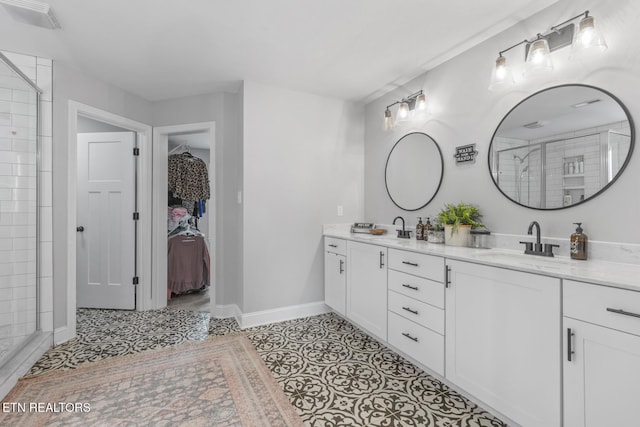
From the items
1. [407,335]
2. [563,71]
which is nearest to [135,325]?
[407,335]

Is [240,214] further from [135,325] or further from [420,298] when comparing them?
[420,298]

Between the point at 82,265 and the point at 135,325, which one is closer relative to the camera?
the point at 135,325

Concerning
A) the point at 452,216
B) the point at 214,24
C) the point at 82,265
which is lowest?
the point at 82,265

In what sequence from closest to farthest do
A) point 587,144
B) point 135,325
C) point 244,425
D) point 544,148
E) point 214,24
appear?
1. point 244,425
2. point 587,144
3. point 544,148
4. point 214,24
5. point 135,325

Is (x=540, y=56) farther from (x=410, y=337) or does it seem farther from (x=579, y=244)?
(x=410, y=337)

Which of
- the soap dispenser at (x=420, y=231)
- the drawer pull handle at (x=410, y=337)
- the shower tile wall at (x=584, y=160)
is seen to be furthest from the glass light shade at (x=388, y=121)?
the drawer pull handle at (x=410, y=337)

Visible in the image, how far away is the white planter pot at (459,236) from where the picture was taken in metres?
2.23

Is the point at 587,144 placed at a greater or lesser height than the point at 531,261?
greater

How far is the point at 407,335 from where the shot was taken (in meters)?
2.15

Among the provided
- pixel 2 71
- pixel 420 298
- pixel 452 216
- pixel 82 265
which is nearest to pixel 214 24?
pixel 2 71

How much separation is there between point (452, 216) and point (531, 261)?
75 cm

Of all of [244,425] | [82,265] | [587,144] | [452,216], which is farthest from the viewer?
[82,265]

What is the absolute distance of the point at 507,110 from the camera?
211 centimetres

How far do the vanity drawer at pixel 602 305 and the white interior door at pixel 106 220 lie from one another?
3.79 metres
